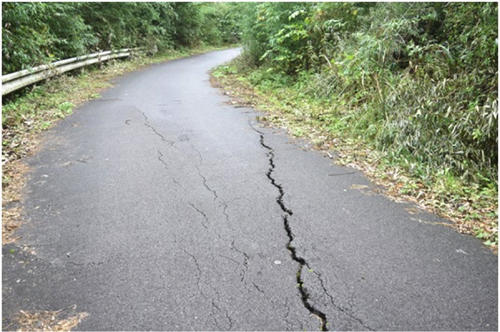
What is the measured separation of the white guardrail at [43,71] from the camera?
8.05 m

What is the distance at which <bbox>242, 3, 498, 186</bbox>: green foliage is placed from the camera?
204 inches

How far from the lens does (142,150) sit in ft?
19.2

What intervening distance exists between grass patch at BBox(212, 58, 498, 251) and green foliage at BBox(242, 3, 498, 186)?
0.05 m


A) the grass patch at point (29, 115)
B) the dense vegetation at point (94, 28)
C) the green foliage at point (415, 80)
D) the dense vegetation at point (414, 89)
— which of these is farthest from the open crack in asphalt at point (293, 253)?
the dense vegetation at point (94, 28)

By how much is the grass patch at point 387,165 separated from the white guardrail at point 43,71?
4.56 meters

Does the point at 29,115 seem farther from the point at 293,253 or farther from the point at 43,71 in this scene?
the point at 293,253

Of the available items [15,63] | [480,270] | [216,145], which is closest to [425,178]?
[480,270]

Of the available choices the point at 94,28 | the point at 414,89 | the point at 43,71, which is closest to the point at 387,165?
the point at 414,89

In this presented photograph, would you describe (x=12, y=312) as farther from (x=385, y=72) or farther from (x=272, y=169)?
(x=385, y=72)

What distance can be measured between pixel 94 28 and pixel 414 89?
1312cm

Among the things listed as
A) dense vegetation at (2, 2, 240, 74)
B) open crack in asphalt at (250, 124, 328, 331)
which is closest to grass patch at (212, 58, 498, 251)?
open crack in asphalt at (250, 124, 328, 331)

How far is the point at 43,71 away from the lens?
380 inches

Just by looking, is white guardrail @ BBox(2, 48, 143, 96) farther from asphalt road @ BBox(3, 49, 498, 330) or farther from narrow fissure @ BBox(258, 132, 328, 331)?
narrow fissure @ BBox(258, 132, 328, 331)

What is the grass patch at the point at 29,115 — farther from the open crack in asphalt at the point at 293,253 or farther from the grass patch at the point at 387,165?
the grass patch at the point at 387,165
